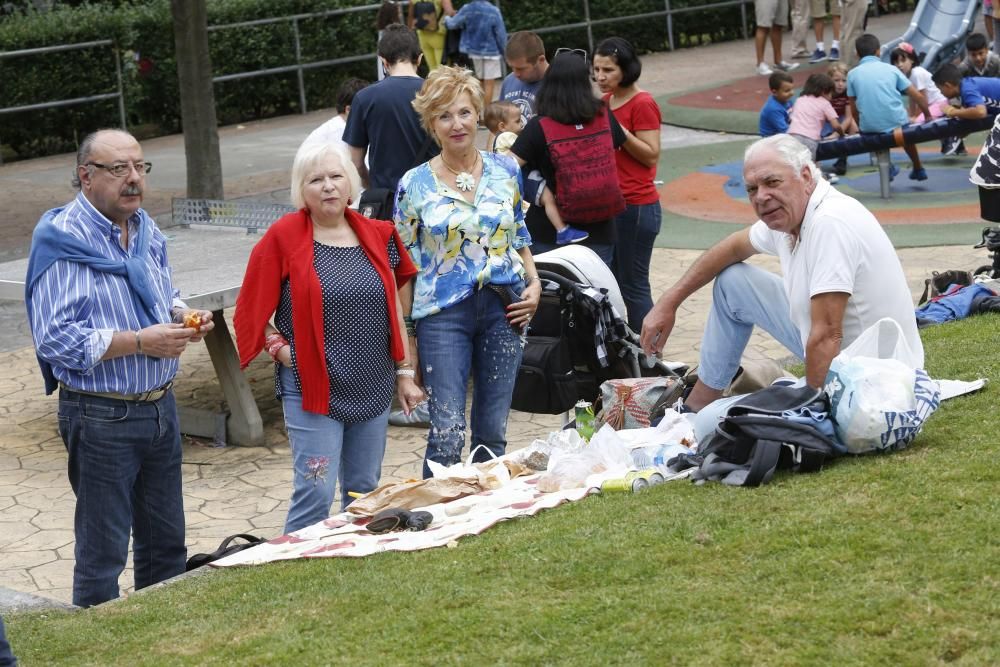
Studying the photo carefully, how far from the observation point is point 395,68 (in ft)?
25.5

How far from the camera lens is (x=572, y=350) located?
6.80 m

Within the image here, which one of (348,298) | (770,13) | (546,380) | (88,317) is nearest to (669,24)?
(770,13)

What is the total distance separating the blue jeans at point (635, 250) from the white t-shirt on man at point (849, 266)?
9.49ft

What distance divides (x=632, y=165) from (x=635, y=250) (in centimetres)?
50

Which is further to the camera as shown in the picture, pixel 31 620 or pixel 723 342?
pixel 723 342

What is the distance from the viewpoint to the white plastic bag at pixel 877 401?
4816mm

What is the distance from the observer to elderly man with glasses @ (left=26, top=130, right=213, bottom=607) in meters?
4.84

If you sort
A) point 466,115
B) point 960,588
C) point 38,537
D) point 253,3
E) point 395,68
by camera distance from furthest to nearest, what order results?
point 253,3, point 395,68, point 38,537, point 466,115, point 960,588

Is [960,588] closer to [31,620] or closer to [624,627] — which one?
[624,627]

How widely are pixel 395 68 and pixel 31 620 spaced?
154 inches

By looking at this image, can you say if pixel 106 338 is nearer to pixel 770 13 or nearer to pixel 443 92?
pixel 443 92

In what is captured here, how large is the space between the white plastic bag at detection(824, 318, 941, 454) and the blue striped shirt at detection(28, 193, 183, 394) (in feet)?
7.79

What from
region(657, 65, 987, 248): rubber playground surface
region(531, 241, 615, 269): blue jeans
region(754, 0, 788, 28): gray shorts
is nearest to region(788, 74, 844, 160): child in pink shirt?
region(657, 65, 987, 248): rubber playground surface

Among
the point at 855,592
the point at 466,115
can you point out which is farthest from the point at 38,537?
the point at 855,592
